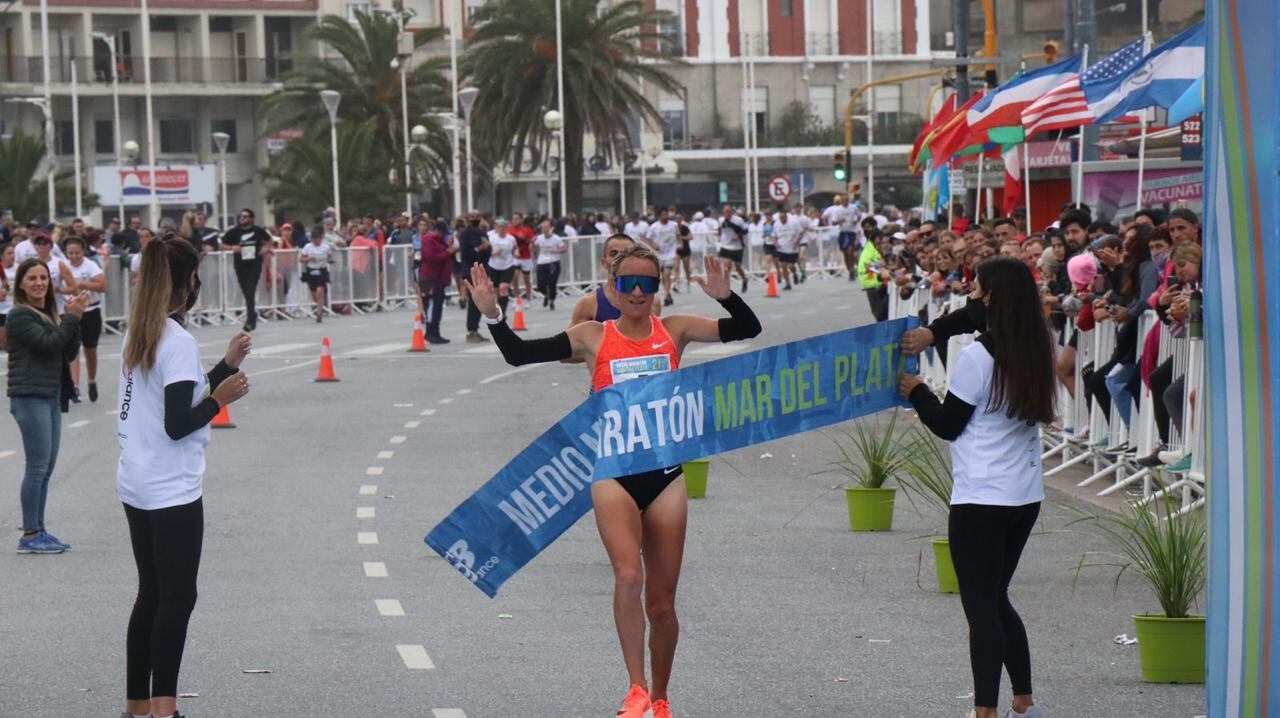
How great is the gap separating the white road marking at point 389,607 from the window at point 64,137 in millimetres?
67554

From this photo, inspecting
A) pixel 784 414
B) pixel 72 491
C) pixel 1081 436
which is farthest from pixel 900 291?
pixel 784 414

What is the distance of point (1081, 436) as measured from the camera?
47.8 feet

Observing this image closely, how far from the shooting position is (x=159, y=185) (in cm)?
6406

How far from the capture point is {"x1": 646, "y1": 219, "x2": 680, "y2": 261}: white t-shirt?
4072cm

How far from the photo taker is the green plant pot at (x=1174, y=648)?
7891mm

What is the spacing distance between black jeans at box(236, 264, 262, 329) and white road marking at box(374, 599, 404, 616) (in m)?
23.4

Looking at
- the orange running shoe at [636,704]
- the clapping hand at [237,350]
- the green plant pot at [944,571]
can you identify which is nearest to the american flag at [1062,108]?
the green plant pot at [944,571]

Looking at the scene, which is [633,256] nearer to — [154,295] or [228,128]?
[154,295]

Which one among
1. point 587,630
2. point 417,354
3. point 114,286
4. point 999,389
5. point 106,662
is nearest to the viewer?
point 999,389

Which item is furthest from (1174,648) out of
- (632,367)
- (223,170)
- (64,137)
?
(64,137)

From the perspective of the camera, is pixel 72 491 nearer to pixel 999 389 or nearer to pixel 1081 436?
pixel 1081 436

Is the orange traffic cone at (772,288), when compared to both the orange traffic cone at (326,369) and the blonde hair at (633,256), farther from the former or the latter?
the blonde hair at (633,256)

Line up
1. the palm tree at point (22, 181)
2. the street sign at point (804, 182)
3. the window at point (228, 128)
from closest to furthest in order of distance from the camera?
the palm tree at point (22, 181) → the window at point (228, 128) → the street sign at point (804, 182)

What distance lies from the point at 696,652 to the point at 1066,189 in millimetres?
25398
